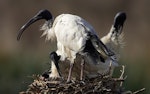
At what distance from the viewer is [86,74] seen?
9227 millimetres

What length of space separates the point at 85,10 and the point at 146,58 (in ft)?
28.0

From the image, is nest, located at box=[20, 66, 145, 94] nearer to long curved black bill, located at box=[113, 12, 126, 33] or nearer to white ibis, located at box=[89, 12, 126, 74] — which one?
white ibis, located at box=[89, 12, 126, 74]

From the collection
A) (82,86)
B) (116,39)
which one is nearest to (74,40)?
(82,86)

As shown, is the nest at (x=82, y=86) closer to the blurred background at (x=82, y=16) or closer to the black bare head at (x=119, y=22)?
the black bare head at (x=119, y=22)

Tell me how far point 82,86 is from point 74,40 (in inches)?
23.7

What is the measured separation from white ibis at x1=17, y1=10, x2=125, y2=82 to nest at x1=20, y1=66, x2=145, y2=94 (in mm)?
154

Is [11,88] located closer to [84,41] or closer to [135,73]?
[135,73]

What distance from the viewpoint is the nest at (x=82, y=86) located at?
8648mm

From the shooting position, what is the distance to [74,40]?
356 inches

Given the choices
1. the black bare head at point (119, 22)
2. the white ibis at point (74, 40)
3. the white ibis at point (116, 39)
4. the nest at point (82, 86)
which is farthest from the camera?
the black bare head at point (119, 22)

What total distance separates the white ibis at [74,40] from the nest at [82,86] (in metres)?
0.15

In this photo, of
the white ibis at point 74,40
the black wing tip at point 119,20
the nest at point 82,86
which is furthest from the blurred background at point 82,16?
the nest at point 82,86

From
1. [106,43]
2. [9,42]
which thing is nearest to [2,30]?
[9,42]

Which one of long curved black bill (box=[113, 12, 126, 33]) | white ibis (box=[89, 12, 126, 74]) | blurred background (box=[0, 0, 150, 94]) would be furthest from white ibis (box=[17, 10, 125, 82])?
blurred background (box=[0, 0, 150, 94])
